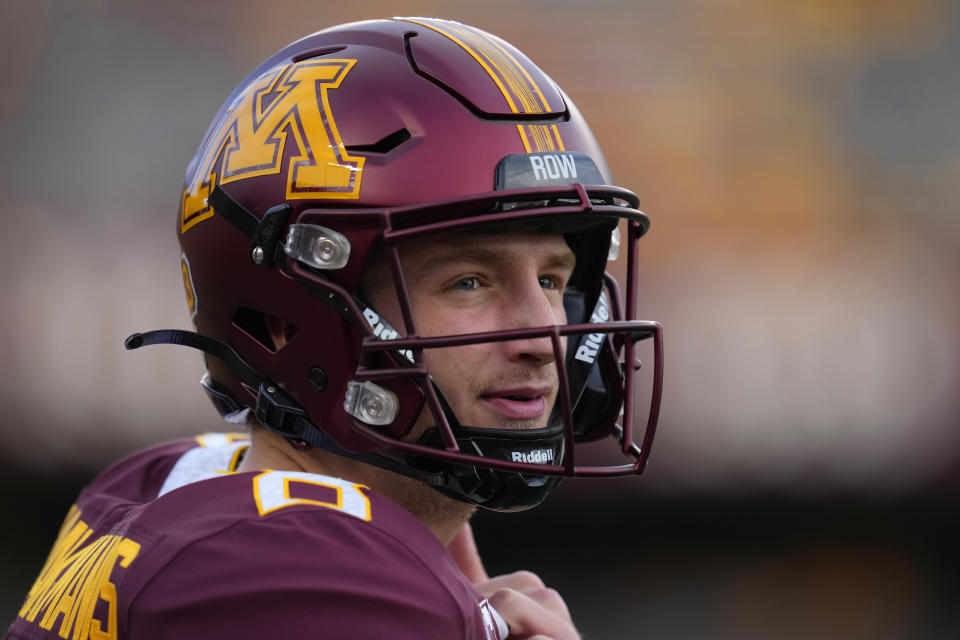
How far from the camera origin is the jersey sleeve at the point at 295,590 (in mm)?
1240

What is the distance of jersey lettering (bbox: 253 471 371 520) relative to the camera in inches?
53.3

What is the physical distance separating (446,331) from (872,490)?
3.92 metres

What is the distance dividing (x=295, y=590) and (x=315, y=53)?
96 centimetres

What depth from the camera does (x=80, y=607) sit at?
4.66 feet

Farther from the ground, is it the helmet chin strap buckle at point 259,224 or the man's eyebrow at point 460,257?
the helmet chin strap buckle at point 259,224

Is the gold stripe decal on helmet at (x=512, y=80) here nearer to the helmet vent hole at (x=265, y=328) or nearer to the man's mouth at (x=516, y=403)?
the man's mouth at (x=516, y=403)

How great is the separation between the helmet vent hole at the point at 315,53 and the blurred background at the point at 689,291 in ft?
10.3

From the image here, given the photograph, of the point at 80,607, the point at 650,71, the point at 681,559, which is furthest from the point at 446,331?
the point at 650,71

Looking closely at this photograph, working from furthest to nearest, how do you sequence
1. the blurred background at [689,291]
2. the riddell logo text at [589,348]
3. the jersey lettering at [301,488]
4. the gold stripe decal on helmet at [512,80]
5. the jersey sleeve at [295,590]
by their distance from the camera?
1. the blurred background at [689,291]
2. the riddell logo text at [589,348]
3. the gold stripe decal on helmet at [512,80]
4. the jersey lettering at [301,488]
5. the jersey sleeve at [295,590]

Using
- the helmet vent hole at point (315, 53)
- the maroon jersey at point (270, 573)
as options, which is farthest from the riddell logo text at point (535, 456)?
the helmet vent hole at point (315, 53)

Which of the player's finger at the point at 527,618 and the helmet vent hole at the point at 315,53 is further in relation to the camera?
the helmet vent hole at the point at 315,53

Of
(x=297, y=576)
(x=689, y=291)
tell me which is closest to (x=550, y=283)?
(x=297, y=576)

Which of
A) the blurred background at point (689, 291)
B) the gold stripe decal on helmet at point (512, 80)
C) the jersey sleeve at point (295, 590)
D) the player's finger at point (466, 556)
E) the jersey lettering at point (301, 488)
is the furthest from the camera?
the blurred background at point (689, 291)

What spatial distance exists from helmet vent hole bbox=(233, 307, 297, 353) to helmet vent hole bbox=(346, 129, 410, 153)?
12.0 inches
